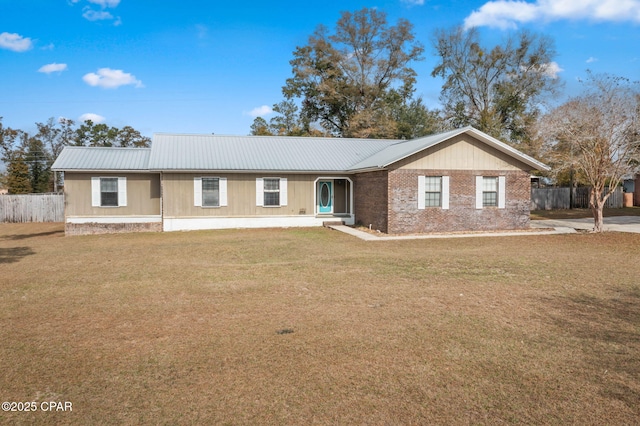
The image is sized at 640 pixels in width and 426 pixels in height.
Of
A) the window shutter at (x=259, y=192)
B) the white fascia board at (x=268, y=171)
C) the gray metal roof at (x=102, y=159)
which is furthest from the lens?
the window shutter at (x=259, y=192)

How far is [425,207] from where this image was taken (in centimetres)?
1766

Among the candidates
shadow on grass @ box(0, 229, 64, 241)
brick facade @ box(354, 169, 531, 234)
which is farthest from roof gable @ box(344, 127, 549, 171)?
shadow on grass @ box(0, 229, 64, 241)

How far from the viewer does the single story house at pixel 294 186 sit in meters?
17.6

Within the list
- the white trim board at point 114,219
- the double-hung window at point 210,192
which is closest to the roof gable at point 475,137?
the double-hung window at point 210,192

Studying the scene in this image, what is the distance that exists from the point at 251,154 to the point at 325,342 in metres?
17.3

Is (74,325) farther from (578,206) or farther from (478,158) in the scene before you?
(578,206)

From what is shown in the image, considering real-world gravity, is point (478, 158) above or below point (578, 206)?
above

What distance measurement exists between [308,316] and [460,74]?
115 ft

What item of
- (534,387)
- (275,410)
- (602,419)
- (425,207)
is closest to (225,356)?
(275,410)

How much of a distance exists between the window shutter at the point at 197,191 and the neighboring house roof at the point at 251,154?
0.64m

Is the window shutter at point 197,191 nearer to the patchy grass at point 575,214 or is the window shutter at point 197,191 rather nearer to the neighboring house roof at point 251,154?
the neighboring house roof at point 251,154

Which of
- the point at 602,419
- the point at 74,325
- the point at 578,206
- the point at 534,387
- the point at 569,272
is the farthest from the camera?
the point at 578,206

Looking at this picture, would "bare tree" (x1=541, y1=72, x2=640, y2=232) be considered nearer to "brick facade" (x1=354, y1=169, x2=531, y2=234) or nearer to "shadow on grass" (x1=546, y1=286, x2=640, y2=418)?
"brick facade" (x1=354, y1=169, x2=531, y2=234)

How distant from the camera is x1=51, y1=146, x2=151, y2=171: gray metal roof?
1947cm
